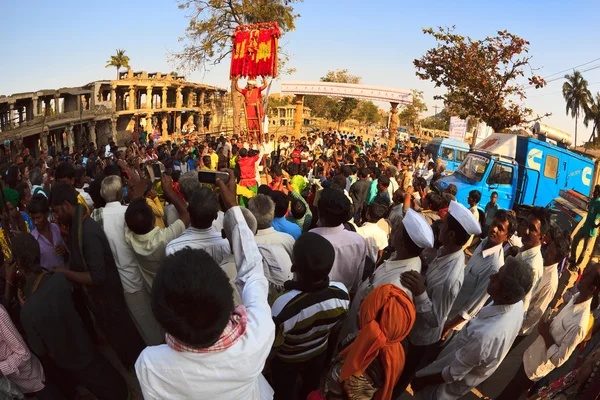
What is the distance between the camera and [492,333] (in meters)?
2.24

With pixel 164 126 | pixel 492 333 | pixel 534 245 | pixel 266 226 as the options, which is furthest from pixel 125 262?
pixel 164 126

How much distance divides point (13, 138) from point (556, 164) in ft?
73.1

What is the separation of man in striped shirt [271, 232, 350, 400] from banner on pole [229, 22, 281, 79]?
12.7 meters

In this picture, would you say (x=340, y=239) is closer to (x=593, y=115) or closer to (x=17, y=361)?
(x=17, y=361)

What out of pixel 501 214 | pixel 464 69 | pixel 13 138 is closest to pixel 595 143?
pixel 464 69

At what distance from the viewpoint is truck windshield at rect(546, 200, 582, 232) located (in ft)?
23.0

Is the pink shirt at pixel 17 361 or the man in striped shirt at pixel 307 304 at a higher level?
the man in striped shirt at pixel 307 304

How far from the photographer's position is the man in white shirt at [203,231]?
2.68 metres

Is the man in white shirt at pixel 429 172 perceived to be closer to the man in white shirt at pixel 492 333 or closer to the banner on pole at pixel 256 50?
the banner on pole at pixel 256 50

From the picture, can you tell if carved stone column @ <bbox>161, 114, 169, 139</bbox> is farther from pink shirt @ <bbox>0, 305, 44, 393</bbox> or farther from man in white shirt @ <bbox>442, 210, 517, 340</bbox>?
man in white shirt @ <bbox>442, 210, 517, 340</bbox>

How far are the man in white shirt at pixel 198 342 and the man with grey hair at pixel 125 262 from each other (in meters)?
2.03

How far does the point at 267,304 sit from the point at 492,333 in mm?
1457

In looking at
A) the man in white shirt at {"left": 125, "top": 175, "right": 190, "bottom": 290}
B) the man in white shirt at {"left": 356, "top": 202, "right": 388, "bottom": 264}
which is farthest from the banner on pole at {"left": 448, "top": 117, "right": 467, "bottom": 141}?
the man in white shirt at {"left": 125, "top": 175, "right": 190, "bottom": 290}

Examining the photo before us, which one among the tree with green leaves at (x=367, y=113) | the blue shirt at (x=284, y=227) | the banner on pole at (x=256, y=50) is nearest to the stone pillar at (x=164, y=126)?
the banner on pole at (x=256, y=50)
